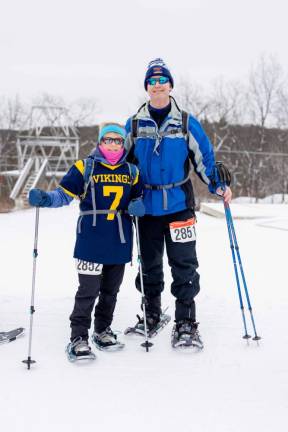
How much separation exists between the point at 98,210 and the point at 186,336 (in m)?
1.10

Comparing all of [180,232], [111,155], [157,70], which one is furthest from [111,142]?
[180,232]

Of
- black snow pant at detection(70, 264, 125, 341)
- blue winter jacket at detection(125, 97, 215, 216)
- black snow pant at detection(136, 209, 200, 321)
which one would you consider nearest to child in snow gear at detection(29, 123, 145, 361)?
black snow pant at detection(70, 264, 125, 341)

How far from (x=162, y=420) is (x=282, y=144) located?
30884 millimetres

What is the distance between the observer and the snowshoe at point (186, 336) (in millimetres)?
3148

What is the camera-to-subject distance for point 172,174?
3.30m

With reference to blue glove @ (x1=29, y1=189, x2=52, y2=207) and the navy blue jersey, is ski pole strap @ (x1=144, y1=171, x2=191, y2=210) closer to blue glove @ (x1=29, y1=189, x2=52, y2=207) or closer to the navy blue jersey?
the navy blue jersey

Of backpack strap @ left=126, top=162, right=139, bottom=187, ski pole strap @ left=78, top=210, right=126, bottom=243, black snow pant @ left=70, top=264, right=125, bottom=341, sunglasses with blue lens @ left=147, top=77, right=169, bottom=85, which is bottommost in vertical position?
black snow pant @ left=70, top=264, right=125, bottom=341

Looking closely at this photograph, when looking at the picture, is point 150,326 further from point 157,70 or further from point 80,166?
point 157,70

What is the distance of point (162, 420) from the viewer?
88.3 inches

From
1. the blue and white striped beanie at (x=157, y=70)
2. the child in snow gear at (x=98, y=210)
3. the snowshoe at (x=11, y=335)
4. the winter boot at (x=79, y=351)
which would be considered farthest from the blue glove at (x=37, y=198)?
the blue and white striped beanie at (x=157, y=70)

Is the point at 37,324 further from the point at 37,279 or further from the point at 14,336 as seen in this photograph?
the point at 37,279

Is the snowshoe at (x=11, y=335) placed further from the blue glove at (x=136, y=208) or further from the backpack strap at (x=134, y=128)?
the backpack strap at (x=134, y=128)

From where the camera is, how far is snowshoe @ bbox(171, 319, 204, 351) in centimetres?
315

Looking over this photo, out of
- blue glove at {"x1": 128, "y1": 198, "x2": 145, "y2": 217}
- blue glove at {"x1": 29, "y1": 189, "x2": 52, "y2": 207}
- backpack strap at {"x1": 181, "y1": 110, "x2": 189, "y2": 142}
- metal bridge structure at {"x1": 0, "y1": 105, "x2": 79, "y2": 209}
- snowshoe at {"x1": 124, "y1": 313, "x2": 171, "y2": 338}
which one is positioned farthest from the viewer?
metal bridge structure at {"x1": 0, "y1": 105, "x2": 79, "y2": 209}
